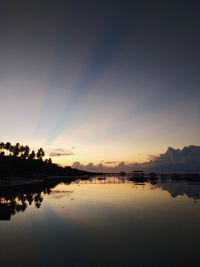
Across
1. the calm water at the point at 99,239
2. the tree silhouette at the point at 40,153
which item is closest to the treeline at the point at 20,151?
the tree silhouette at the point at 40,153

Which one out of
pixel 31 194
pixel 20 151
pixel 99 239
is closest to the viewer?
pixel 99 239

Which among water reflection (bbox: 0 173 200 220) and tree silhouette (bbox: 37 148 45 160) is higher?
tree silhouette (bbox: 37 148 45 160)

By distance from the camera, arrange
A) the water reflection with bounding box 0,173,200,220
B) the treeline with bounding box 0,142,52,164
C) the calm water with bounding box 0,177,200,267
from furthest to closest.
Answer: the treeline with bounding box 0,142,52,164 → the water reflection with bounding box 0,173,200,220 → the calm water with bounding box 0,177,200,267

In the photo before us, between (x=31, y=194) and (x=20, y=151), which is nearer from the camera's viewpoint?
(x=31, y=194)

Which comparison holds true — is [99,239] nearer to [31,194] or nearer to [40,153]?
[31,194]

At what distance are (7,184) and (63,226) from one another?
54.9 m

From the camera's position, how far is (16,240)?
2073 centimetres

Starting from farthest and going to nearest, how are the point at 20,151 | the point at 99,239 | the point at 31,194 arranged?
the point at 20,151, the point at 31,194, the point at 99,239

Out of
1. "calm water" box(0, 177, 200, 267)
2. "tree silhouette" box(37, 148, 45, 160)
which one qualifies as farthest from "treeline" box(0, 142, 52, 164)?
"calm water" box(0, 177, 200, 267)

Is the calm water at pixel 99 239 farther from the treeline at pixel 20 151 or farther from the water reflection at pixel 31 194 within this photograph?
the treeline at pixel 20 151

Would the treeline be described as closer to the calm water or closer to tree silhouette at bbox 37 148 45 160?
tree silhouette at bbox 37 148 45 160

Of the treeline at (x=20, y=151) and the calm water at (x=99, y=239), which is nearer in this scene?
the calm water at (x=99, y=239)

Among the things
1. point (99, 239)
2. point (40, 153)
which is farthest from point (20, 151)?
point (99, 239)

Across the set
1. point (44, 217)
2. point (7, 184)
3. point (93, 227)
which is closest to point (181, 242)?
point (93, 227)
